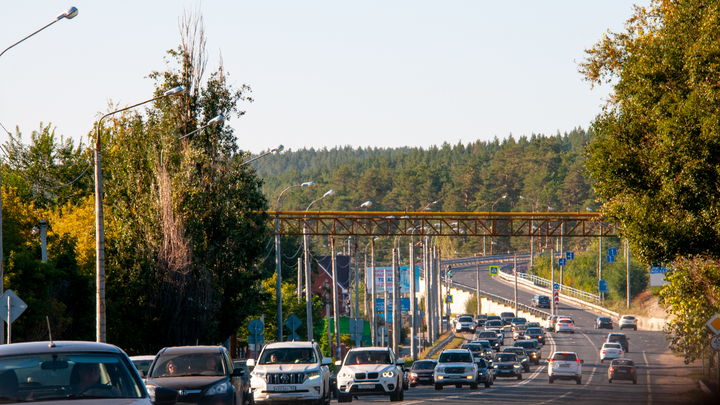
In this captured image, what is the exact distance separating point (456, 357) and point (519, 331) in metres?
43.8

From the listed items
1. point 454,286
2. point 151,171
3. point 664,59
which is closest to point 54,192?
point 151,171

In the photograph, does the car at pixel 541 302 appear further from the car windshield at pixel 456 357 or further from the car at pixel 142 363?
the car at pixel 142 363

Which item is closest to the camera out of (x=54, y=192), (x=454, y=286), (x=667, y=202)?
(x=667, y=202)

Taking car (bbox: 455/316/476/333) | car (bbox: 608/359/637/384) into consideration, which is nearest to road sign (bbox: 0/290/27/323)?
car (bbox: 608/359/637/384)

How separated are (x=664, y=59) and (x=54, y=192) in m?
46.5

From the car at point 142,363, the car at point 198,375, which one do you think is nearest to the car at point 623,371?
the car at point 142,363

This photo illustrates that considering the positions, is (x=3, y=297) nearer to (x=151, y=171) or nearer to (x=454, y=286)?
(x=151, y=171)

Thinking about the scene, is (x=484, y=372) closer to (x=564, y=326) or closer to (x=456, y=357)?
(x=456, y=357)

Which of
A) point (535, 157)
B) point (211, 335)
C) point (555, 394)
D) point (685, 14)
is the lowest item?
point (555, 394)

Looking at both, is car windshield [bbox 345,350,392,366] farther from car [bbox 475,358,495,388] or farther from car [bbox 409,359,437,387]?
car [bbox 409,359,437,387]

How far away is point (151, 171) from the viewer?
98.3ft

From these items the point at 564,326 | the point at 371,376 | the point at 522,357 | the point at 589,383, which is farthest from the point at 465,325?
the point at 371,376

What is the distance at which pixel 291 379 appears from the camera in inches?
798

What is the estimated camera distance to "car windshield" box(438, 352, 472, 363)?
33625 millimetres
